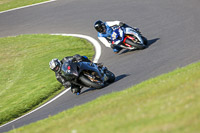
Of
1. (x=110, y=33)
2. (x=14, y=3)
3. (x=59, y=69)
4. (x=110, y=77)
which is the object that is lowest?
(x=110, y=77)

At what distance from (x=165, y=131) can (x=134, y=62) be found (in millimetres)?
9584

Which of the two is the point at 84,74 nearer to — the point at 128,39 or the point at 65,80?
the point at 65,80

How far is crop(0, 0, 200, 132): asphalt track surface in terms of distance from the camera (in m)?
13.6

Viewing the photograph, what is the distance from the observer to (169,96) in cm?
807

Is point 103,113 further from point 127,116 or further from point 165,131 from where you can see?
point 165,131

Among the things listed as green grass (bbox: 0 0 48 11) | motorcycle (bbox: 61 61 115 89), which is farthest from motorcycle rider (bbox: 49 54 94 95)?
green grass (bbox: 0 0 48 11)

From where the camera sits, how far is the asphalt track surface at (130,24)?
13.6 m

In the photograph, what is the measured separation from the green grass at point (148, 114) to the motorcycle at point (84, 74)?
354cm

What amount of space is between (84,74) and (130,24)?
8.30 metres

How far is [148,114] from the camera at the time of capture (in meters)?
7.15

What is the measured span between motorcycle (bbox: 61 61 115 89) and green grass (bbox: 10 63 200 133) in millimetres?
3543

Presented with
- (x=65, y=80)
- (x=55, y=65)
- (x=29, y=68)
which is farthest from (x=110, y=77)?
(x=29, y=68)

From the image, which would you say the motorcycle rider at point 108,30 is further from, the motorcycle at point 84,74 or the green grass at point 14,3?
the green grass at point 14,3

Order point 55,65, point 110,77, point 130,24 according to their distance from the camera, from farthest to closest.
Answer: point 130,24 → point 110,77 → point 55,65
